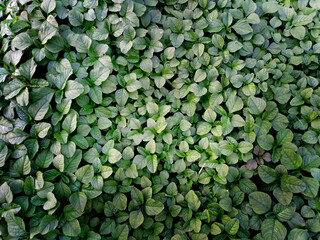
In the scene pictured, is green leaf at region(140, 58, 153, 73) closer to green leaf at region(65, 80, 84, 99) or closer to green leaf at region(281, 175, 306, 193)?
green leaf at region(65, 80, 84, 99)

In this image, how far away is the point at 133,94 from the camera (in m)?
1.92

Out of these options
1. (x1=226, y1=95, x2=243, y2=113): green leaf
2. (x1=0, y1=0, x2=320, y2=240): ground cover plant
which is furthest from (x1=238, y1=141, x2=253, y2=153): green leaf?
(x1=226, y1=95, x2=243, y2=113): green leaf

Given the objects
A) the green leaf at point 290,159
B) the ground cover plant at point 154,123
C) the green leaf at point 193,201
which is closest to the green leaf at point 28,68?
the ground cover plant at point 154,123

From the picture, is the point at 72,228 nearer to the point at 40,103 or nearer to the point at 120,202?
the point at 120,202

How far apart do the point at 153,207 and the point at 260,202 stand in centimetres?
69

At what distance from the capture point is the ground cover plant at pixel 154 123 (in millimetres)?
1654

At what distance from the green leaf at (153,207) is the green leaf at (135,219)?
0.19 ft

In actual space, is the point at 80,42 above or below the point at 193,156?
above

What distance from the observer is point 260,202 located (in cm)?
169

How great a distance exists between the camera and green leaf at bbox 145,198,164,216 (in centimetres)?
169

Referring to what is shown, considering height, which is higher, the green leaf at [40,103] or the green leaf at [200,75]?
the green leaf at [200,75]

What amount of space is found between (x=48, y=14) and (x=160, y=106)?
3.36 feet

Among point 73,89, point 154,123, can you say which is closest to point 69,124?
point 73,89

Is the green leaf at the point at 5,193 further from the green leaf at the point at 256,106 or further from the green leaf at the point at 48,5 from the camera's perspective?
the green leaf at the point at 256,106
